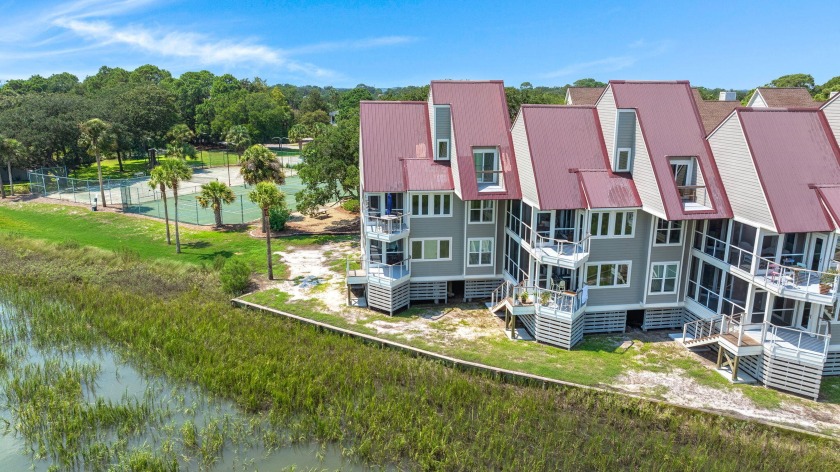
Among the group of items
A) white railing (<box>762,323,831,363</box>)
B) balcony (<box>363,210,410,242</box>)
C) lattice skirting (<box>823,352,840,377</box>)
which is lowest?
lattice skirting (<box>823,352,840,377</box>)

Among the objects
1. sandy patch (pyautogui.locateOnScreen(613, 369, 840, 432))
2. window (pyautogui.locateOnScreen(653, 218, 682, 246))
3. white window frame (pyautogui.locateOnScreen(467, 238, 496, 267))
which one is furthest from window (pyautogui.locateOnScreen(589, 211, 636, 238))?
sandy patch (pyautogui.locateOnScreen(613, 369, 840, 432))

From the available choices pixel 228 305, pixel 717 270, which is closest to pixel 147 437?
pixel 228 305

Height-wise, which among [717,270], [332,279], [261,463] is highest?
[717,270]

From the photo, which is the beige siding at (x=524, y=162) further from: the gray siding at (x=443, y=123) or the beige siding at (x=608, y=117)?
the beige siding at (x=608, y=117)

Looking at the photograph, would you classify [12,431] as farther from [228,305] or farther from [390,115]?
[390,115]

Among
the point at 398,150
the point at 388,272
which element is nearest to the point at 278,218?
the point at 398,150

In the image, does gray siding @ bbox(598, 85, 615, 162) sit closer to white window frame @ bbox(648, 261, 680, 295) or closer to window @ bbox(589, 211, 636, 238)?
window @ bbox(589, 211, 636, 238)

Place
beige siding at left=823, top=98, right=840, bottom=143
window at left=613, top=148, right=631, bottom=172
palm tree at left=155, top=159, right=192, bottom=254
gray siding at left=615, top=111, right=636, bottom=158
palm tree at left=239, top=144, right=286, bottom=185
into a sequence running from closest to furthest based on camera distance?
beige siding at left=823, top=98, right=840, bottom=143, gray siding at left=615, top=111, right=636, bottom=158, window at left=613, top=148, right=631, bottom=172, palm tree at left=155, top=159, right=192, bottom=254, palm tree at left=239, top=144, right=286, bottom=185
